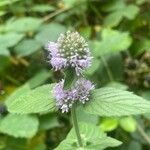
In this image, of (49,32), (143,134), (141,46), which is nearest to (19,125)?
(143,134)

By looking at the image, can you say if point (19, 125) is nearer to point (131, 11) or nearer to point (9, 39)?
point (9, 39)

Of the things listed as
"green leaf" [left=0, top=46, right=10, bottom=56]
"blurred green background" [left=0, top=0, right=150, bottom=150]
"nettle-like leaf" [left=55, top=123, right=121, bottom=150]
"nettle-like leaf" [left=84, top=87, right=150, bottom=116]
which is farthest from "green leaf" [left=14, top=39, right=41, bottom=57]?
"nettle-like leaf" [left=84, top=87, right=150, bottom=116]

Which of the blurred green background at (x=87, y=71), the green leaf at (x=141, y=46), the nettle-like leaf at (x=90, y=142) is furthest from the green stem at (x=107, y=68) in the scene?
the nettle-like leaf at (x=90, y=142)

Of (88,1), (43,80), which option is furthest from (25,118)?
(88,1)

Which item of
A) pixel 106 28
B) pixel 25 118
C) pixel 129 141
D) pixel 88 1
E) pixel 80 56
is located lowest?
pixel 129 141

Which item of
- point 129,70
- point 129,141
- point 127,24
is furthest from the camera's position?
point 127,24

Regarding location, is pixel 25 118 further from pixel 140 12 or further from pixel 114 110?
pixel 140 12

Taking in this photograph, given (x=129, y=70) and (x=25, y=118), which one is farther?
(x=129, y=70)
